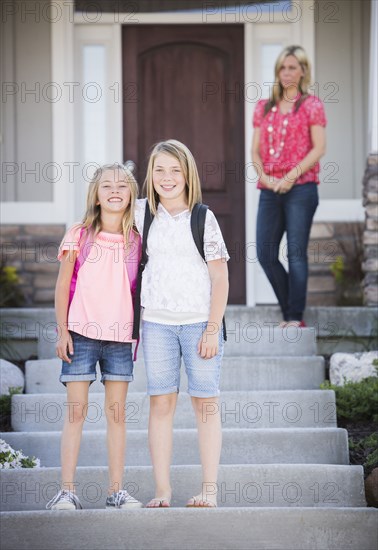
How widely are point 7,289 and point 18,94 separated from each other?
1.55 meters

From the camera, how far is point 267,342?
571 cm

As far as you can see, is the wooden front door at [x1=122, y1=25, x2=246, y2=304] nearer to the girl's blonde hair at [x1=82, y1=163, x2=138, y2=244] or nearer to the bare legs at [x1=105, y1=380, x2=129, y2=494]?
the girl's blonde hair at [x1=82, y1=163, x2=138, y2=244]

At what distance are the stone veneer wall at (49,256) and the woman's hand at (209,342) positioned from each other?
353 cm

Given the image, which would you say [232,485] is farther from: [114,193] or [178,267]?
[114,193]

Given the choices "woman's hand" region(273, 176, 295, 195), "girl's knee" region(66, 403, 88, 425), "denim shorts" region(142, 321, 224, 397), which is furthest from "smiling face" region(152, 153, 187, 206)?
"woman's hand" region(273, 176, 295, 195)

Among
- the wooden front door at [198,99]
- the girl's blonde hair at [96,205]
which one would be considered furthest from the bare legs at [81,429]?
the wooden front door at [198,99]

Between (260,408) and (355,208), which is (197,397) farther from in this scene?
(355,208)

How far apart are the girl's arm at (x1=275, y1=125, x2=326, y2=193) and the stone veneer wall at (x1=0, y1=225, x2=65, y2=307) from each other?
2184mm

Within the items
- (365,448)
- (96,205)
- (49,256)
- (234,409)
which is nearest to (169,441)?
(96,205)

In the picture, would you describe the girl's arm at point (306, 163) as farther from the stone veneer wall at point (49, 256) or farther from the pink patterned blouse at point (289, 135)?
the stone veneer wall at point (49, 256)

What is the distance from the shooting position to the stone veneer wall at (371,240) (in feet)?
20.8

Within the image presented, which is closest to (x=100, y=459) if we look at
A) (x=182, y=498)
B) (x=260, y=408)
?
(x=182, y=498)

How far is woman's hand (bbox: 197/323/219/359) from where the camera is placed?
3779mm

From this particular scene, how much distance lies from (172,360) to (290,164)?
2.28 metres
